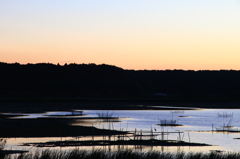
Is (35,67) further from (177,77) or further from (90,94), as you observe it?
(177,77)

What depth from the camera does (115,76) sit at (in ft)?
519

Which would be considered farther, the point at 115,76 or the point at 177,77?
the point at 177,77

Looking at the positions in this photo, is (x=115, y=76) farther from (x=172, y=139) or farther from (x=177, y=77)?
(x=172, y=139)

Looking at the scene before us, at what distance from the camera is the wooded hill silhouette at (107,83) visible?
5007 inches

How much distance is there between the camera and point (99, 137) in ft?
103

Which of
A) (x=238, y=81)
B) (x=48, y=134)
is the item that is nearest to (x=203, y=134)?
(x=48, y=134)

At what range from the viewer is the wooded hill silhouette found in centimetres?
12719

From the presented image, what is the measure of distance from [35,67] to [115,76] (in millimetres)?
27370

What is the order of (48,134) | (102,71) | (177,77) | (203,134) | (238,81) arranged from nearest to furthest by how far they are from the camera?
(48,134) < (203,134) < (238,81) < (102,71) < (177,77)

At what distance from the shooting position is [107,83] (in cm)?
14612

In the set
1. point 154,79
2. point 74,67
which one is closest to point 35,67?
point 74,67

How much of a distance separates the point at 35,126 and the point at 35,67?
390 ft

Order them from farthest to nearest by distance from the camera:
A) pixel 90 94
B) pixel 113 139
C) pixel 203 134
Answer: pixel 90 94 < pixel 203 134 < pixel 113 139

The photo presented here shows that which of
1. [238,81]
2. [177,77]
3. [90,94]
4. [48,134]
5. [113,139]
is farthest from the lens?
[177,77]
